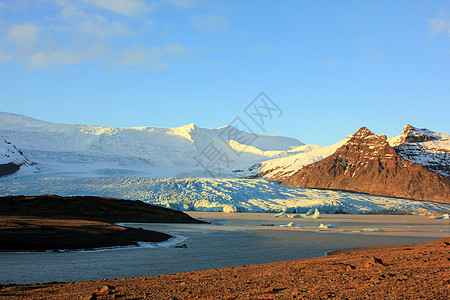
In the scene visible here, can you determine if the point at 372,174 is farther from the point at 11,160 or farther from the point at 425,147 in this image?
the point at 11,160

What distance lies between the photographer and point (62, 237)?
14.0 metres

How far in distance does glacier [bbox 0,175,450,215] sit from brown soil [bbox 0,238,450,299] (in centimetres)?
3053

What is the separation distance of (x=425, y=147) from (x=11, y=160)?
74529mm

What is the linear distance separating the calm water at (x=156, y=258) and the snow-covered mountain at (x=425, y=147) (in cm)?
7228

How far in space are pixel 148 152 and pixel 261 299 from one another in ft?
221

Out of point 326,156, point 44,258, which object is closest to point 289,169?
point 326,156

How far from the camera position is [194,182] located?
44.9 metres

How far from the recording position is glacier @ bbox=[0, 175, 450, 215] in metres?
38.2

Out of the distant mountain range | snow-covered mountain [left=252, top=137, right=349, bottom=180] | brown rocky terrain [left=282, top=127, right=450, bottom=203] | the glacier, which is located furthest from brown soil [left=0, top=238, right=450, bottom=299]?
snow-covered mountain [left=252, top=137, right=349, bottom=180]

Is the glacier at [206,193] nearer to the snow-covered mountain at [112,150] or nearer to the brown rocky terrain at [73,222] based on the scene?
the snow-covered mountain at [112,150]

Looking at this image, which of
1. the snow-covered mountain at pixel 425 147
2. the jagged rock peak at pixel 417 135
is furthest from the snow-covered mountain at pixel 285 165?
the snow-covered mountain at pixel 425 147

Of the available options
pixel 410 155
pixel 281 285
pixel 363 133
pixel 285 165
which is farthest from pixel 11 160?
pixel 410 155

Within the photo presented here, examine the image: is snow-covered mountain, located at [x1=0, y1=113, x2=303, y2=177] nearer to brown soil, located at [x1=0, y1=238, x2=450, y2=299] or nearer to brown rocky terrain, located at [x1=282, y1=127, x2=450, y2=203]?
brown rocky terrain, located at [x1=282, y1=127, x2=450, y2=203]

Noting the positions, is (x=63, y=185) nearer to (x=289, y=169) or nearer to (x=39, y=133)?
(x=39, y=133)
